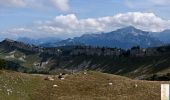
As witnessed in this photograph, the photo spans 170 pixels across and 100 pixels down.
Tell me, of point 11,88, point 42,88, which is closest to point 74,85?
point 42,88

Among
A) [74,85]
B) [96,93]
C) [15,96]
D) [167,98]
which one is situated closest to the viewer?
[167,98]

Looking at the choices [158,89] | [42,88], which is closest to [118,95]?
[158,89]

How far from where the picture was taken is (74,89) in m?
53.8

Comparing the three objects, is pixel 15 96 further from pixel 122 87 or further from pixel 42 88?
pixel 122 87

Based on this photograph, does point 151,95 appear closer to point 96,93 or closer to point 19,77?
point 96,93

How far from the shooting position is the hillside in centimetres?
4928

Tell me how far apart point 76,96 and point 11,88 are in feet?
27.7

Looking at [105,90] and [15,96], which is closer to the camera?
[15,96]

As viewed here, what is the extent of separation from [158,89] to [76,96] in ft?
37.2

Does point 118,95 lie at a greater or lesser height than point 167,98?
lesser

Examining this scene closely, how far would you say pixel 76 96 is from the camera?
164 ft

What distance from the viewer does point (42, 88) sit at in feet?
176

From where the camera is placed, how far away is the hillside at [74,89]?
1940 inches

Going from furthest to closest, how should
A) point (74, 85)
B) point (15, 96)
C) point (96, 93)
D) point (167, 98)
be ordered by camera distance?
point (74, 85), point (96, 93), point (15, 96), point (167, 98)
